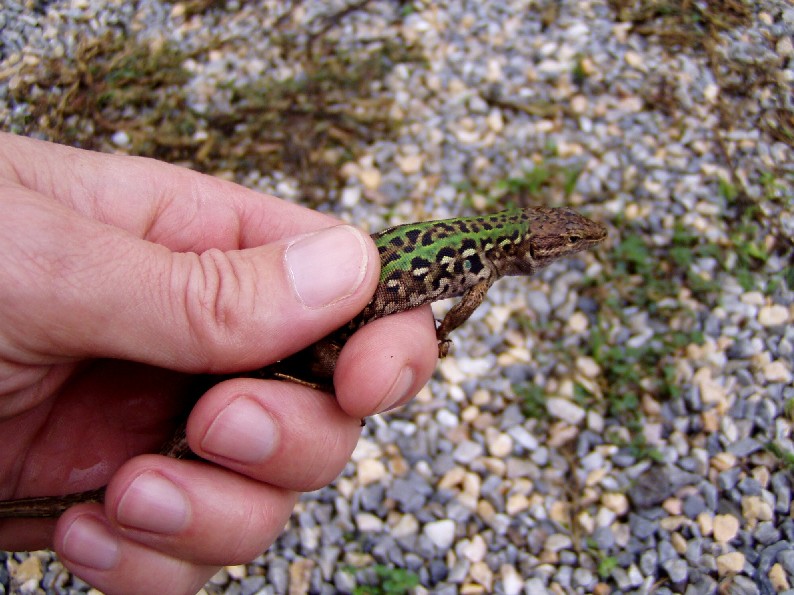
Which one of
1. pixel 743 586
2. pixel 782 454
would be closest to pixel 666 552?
pixel 743 586

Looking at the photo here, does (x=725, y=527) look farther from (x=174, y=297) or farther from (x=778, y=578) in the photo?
(x=174, y=297)

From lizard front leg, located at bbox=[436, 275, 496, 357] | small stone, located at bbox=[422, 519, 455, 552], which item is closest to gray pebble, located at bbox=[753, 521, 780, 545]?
small stone, located at bbox=[422, 519, 455, 552]

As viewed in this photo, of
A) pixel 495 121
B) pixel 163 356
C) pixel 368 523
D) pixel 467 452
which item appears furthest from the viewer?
pixel 495 121

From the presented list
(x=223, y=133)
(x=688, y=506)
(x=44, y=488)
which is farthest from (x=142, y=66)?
(x=688, y=506)

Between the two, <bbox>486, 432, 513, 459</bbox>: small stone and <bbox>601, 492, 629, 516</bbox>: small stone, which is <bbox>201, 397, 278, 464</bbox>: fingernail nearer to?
<bbox>486, 432, 513, 459</bbox>: small stone

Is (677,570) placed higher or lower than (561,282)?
lower

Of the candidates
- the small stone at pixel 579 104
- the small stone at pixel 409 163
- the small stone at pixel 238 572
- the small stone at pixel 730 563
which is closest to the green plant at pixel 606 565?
the small stone at pixel 730 563

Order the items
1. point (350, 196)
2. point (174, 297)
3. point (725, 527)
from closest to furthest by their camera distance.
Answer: point (174, 297)
point (725, 527)
point (350, 196)
